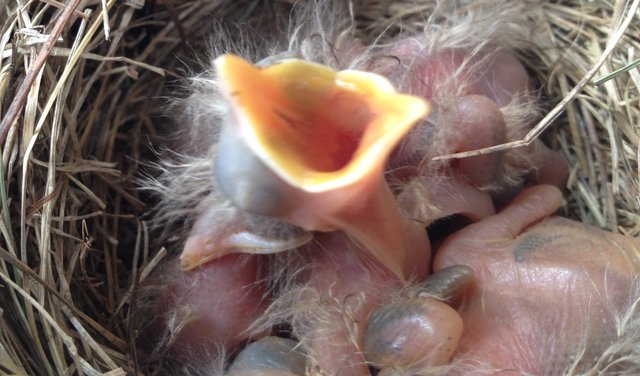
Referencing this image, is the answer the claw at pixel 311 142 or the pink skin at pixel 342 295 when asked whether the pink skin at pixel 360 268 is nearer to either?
the pink skin at pixel 342 295

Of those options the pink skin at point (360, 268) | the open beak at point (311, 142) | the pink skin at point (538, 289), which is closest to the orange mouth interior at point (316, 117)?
the open beak at point (311, 142)

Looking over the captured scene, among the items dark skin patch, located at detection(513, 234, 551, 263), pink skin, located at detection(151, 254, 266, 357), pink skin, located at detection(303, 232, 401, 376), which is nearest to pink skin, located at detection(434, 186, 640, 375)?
dark skin patch, located at detection(513, 234, 551, 263)

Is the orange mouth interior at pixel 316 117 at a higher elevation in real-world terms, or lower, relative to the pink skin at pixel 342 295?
higher

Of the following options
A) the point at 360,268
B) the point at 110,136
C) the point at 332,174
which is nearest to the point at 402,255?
the point at 360,268

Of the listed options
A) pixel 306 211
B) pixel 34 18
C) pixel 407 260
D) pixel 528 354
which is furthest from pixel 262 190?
pixel 34 18

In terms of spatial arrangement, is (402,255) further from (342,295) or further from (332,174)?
(332,174)

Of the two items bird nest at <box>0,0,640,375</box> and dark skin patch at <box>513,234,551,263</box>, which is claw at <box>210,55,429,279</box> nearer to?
dark skin patch at <box>513,234,551,263</box>

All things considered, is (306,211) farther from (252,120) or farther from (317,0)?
(317,0)
